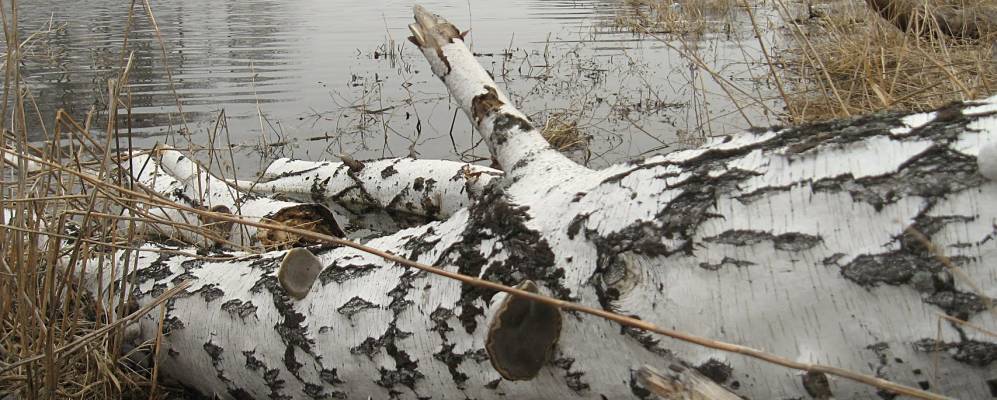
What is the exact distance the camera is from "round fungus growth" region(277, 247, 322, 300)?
189cm

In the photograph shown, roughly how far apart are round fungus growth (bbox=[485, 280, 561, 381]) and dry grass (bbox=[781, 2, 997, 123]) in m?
1.50

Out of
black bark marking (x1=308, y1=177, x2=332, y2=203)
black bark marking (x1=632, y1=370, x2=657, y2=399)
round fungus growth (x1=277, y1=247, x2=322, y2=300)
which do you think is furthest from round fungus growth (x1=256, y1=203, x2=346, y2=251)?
black bark marking (x1=632, y1=370, x2=657, y2=399)

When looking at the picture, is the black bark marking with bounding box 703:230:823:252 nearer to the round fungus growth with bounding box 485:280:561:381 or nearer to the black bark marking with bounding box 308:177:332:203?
the round fungus growth with bounding box 485:280:561:381

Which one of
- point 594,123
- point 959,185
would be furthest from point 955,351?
point 594,123

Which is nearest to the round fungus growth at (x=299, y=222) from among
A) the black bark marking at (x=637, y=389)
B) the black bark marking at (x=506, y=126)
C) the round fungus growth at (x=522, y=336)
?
the black bark marking at (x=506, y=126)

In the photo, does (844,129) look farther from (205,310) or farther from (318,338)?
(205,310)

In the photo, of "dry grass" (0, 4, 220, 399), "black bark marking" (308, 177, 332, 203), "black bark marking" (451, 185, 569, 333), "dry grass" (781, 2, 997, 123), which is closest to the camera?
"black bark marking" (451, 185, 569, 333)

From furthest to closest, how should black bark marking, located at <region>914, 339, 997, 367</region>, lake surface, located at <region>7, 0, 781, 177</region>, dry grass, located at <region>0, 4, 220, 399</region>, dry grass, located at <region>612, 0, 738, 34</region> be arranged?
1. dry grass, located at <region>612, 0, 738, 34</region>
2. lake surface, located at <region>7, 0, 781, 177</region>
3. dry grass, located at <region>0, 4, 220, 399</region>
4. black bark marking, located at <region>914, 339, 997, 367</region>

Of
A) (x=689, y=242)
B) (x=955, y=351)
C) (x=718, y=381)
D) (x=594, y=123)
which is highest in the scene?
(x=689, y=242)

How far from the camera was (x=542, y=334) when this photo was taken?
149 cm

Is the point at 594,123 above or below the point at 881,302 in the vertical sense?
below

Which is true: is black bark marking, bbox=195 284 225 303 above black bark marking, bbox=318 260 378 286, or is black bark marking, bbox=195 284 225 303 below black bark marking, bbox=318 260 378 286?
below

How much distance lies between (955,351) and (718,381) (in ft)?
1.22

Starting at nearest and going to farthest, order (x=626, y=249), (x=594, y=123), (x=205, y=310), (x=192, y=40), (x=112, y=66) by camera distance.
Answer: (x=626, y=249), (x=205, y=310), (x=594, y=123), (x=112, y=66), (x=192, y=40)
